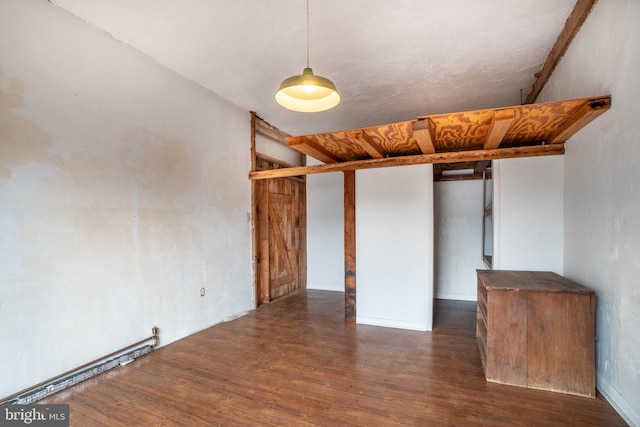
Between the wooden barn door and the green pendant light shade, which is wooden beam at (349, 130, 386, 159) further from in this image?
the wooden barn door

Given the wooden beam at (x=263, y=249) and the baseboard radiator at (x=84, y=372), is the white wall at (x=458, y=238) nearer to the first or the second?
the wooden beam at (x=263, y=249)

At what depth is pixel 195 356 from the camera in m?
3.21

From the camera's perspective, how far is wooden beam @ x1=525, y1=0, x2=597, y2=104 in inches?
96.8

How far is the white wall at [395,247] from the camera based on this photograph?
3973mm

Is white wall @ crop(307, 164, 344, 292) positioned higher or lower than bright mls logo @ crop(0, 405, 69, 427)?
higher

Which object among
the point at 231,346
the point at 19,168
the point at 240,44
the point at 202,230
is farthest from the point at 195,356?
the point at 240,44

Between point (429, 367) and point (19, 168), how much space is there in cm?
393

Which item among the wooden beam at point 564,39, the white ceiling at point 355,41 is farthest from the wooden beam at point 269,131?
the wooden beam at point 564,39

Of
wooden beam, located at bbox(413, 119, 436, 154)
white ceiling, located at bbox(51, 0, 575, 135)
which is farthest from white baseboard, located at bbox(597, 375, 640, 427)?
white ceiling, located at bbox(51, 0, 575, 135)

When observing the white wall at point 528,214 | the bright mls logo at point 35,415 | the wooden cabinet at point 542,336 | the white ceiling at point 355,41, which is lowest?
the bright mls logo at point 35,415

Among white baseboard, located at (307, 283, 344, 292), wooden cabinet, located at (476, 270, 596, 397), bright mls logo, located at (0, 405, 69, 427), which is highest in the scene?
wooden cabinet, located at (476, 270, 596, 397)

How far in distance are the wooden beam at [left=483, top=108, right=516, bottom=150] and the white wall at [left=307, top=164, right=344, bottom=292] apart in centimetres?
359

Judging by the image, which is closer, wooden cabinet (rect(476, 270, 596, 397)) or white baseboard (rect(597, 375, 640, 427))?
white baseboard (rect(597, 375, 640, 427))

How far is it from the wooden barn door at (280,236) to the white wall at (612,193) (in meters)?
4.29
